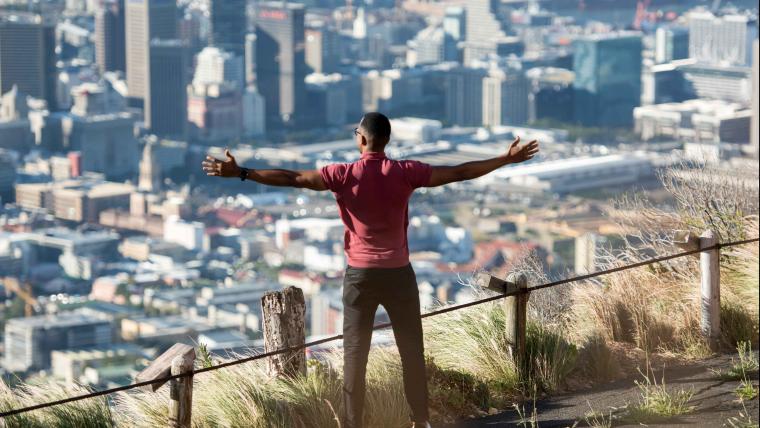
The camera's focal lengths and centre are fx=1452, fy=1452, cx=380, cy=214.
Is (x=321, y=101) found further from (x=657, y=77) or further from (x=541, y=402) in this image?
(x=541, y=402)

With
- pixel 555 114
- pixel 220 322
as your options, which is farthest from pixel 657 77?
pixel 220 322

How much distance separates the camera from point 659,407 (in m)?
3.94

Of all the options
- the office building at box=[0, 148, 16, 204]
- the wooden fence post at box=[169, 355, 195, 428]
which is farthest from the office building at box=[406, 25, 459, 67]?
the wooden fence post at box=[169, 355, 195, 428]

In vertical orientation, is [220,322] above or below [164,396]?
below

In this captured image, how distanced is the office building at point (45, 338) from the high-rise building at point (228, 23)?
203ft

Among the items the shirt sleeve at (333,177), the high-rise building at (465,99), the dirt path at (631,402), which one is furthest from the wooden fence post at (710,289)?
the high-rise building at (465,99)

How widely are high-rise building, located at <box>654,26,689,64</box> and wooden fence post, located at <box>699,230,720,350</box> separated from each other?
317ft

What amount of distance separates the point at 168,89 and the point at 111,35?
11.2 metres

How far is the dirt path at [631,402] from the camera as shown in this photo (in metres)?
3.93

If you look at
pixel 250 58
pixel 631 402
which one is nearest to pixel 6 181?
pixel 250 58

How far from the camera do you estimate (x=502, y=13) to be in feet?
383

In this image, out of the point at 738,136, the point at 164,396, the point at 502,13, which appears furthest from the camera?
the point at 502,13

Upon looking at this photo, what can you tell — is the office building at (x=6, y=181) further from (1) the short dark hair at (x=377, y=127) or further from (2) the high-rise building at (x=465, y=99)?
(1) the short dark hair at (x=377, y=127)

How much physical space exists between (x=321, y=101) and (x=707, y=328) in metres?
91.9
